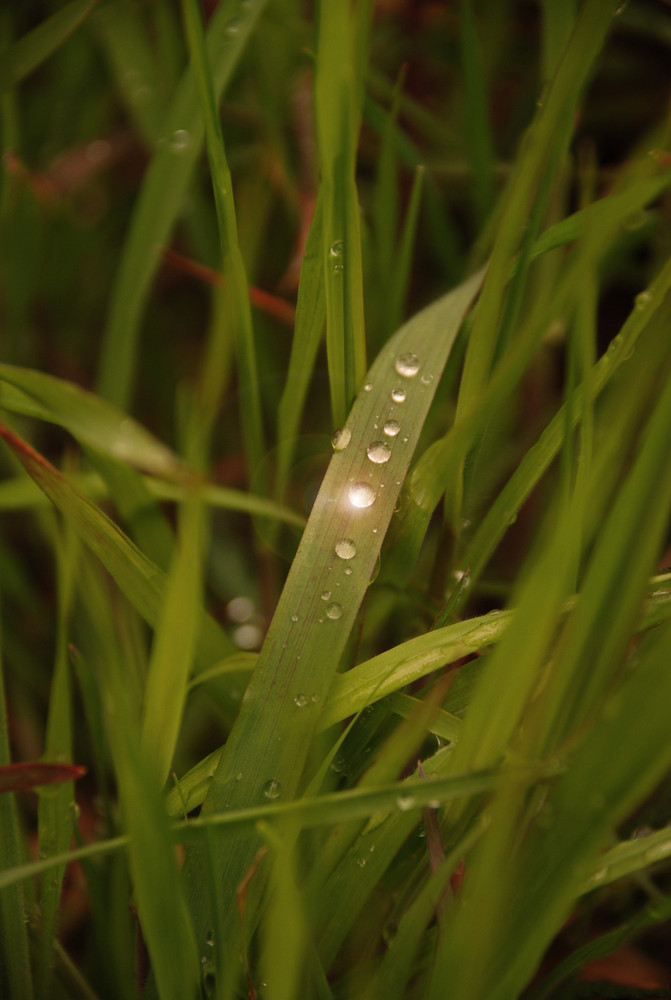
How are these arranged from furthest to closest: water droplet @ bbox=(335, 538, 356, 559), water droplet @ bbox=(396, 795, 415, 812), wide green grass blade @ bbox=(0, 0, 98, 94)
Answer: wide green grass blade @ bbox=(0, 0, 98, 94)
water droplet @ bbox=(335, 538, 356, 559)
water droplet @ bbox=(396, 795, 415, 812)

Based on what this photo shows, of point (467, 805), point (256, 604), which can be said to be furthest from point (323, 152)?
point (256, 604)

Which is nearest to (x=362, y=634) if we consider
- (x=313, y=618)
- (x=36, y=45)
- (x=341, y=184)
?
(x=313, y=618)

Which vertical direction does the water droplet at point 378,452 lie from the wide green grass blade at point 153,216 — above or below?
below

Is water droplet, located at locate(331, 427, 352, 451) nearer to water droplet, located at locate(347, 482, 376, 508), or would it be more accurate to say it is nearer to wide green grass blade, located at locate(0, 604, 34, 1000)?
water droplet, located at locate(347, 482, 376, 508)

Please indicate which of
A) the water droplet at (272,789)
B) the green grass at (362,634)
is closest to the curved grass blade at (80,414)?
the green grass at (362,634)

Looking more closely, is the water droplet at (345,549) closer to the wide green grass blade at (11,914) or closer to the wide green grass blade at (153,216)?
the wide green grass blade at (11,914)

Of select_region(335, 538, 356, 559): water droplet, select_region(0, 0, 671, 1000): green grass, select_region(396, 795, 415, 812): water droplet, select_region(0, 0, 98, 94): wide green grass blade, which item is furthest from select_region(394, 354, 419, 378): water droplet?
select_region(0, 0, 98, 94): wide green grass blade

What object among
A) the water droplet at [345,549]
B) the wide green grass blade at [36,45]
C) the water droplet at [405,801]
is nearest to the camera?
the water droplet at [405,801]
